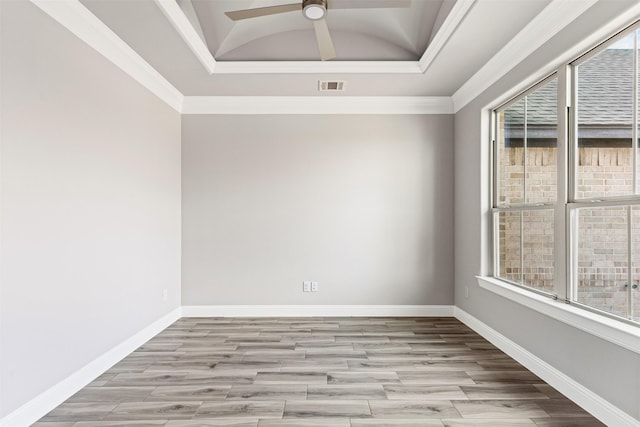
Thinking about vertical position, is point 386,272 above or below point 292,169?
below

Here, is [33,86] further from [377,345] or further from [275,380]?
[377,345]

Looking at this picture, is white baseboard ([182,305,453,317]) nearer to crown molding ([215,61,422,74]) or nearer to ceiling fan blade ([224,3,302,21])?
crown molding ([215,61,422,74])

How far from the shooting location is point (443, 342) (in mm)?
3426

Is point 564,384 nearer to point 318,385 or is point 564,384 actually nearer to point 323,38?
point 318,385

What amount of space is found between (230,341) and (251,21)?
301cm

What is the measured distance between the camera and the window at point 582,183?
2062 mm

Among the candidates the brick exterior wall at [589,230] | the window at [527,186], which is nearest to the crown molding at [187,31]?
the window at [527,186]

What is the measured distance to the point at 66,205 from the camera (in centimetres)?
238

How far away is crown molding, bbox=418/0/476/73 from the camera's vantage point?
2.48 m

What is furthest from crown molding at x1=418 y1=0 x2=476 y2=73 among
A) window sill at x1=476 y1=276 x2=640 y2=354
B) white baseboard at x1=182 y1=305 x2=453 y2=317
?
white baseboard at x1=182 y1=305 x2=453 y2=317

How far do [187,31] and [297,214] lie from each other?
220 centimetres

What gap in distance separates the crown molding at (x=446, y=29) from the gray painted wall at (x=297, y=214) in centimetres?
104

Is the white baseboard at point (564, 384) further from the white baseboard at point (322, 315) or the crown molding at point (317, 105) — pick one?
the crown molding at point (317, 105)

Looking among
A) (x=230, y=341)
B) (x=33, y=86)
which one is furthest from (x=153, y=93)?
(x=230, y=341)
